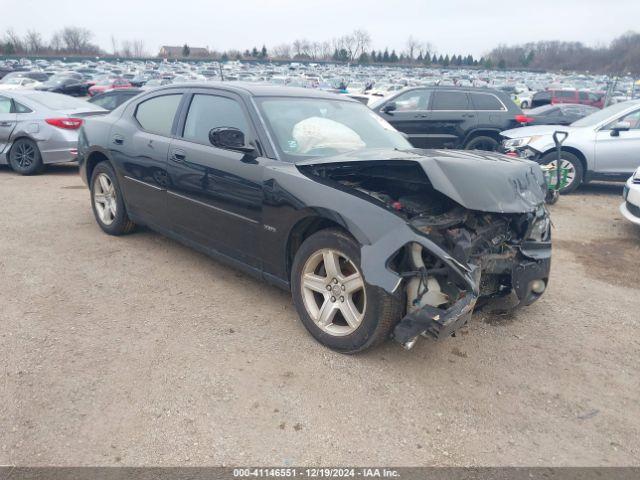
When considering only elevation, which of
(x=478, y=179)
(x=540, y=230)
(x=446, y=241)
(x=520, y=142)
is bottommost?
(x=520, y=142)

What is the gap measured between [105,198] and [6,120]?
14.7ft

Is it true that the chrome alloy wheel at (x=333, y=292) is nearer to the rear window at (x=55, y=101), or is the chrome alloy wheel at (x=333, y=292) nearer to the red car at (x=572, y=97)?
the rear window at (x=55, y=101)

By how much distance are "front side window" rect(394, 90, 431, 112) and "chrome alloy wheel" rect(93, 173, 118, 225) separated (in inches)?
263

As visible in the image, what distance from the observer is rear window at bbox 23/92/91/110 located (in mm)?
8797

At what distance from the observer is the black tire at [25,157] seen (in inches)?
335

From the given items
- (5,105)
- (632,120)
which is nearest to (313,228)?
(632,120)

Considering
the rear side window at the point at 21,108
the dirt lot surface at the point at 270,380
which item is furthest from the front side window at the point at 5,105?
the dirt lot surface at the point at 270,380

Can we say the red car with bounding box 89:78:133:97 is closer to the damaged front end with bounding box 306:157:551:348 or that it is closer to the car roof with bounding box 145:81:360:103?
the car roof with bounding box 145:81:360:103

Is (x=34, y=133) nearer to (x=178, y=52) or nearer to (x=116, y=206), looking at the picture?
(x=116, y=206)

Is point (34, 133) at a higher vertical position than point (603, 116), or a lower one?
lower

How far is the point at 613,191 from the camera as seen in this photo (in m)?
9.23

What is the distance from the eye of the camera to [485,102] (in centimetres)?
1036

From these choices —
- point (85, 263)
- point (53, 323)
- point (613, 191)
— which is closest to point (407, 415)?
point (53, 323)

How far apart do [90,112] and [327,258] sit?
756cm
